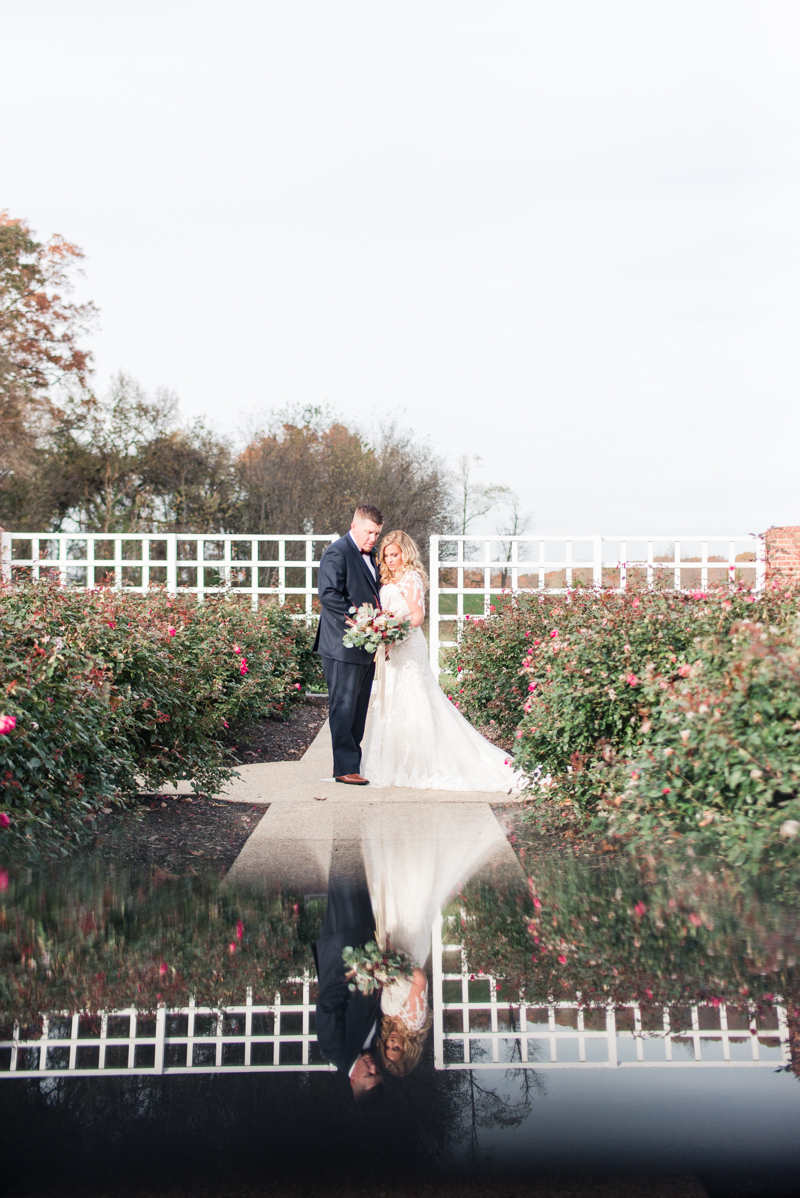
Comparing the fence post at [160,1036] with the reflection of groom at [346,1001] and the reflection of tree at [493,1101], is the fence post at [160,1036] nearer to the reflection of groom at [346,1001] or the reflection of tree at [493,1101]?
the reflection of groom at [346,1001]

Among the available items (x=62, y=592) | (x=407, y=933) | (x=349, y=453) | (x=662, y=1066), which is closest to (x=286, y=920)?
(x=407, y=933)

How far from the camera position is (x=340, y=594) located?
23.0 feet

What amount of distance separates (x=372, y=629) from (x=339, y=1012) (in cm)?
407

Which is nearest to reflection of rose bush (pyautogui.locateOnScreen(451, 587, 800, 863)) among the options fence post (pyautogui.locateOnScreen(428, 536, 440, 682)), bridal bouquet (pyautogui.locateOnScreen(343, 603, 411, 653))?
bridal bouquet (pyautogui.locateOnScreen(343, 603, 411, 653))

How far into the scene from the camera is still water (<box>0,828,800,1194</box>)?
2.29 metres

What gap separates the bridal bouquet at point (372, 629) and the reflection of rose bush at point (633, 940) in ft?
8.98

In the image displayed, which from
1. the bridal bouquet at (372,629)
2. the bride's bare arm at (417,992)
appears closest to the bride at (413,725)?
the bridal bouquet at (372,629)

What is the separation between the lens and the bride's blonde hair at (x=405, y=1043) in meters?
2.66

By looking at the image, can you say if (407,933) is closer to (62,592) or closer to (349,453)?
(62,592)

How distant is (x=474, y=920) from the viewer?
389 centimetres

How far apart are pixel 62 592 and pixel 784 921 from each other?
15.2ft

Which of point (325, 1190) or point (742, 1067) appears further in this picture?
point (742, 1067)

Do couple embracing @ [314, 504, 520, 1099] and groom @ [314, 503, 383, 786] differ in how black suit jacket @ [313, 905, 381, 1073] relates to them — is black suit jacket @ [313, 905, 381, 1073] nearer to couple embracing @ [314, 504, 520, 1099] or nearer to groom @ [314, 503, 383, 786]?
couple embracing @ [314, 504, 520, 1099]

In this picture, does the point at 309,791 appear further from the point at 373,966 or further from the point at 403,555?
the point at 373,966
